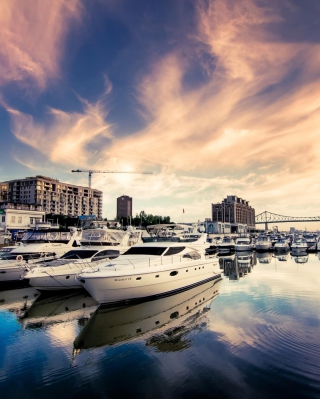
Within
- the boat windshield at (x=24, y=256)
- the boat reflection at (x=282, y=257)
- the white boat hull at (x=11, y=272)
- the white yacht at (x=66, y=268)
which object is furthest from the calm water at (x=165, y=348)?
the boat reflection at (x=282, y=257)

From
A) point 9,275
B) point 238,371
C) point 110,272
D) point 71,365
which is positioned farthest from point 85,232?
point 238,371

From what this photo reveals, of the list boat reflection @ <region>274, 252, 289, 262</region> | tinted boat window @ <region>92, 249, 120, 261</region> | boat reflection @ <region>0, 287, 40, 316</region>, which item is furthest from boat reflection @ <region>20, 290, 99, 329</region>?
boat reflection @ <region>274, 252, 289, 262</region>

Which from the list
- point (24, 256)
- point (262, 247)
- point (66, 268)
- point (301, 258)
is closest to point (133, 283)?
point (66, 268)

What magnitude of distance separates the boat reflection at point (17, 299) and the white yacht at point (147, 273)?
Result: 14.2ft

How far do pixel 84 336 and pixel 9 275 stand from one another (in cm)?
1269

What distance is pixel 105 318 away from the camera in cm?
1325

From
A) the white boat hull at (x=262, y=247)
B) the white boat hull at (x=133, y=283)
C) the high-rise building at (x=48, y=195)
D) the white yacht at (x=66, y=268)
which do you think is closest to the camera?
the white boat hull at (x=133, y=283)

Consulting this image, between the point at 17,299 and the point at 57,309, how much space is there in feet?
14.4

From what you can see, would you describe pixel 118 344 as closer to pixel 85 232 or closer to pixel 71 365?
pixel 71 365

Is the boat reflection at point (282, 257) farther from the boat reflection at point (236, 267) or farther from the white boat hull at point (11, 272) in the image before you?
the white boat hull at point (11, 272)

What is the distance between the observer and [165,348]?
977 cm

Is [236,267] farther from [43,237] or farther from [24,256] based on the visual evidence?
[24,256]

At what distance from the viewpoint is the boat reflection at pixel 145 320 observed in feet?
35.5

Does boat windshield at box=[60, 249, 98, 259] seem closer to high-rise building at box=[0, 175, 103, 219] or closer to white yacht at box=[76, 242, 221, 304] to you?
white yacht at box=[76, 242, 221, 304]
